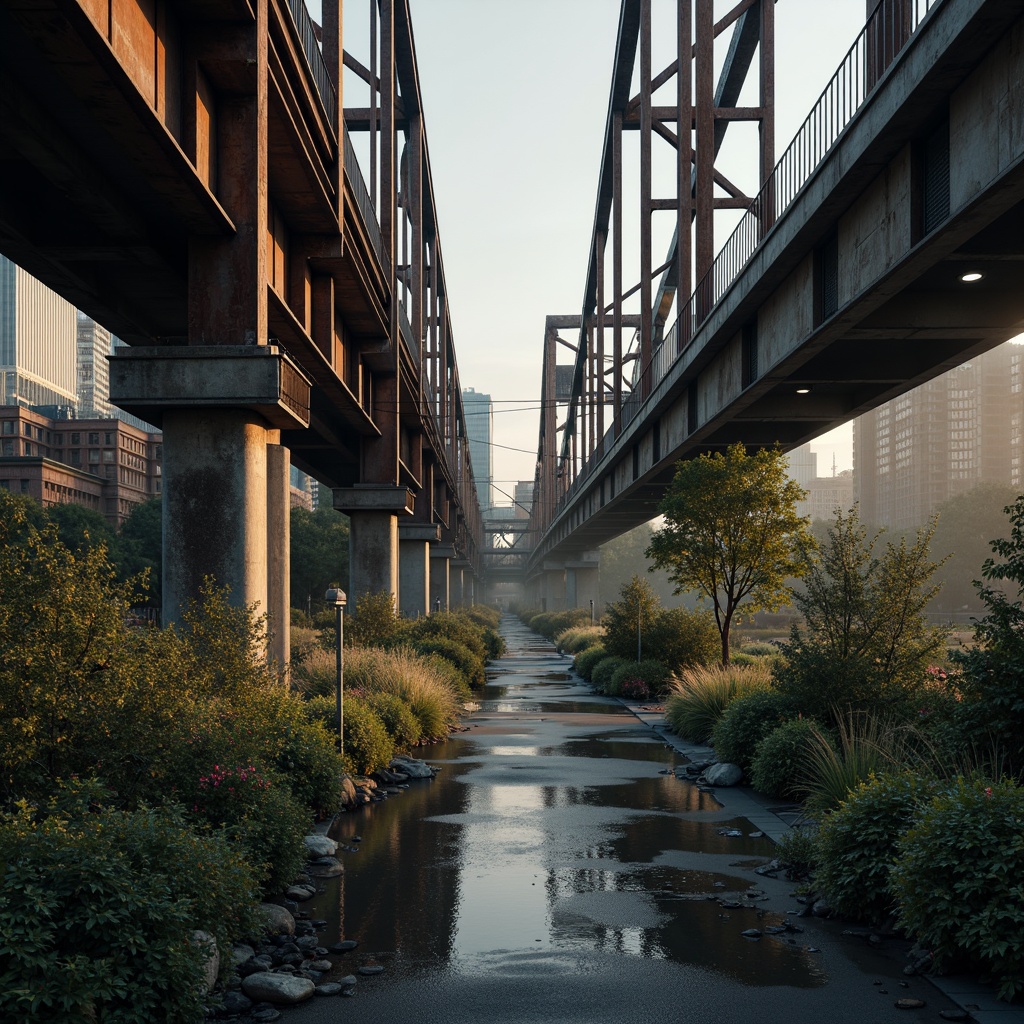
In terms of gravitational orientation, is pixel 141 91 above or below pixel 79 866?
above

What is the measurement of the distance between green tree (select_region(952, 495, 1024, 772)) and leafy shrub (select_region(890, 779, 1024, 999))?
6.57 feet

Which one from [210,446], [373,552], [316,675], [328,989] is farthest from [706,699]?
[373,552]

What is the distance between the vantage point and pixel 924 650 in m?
15.9

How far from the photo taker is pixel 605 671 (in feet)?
107

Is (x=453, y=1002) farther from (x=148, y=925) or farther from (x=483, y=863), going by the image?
(x=483, y=863)

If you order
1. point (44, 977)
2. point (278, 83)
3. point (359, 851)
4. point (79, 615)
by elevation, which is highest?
point (278, 83)

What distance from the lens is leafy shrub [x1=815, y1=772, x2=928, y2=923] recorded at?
28.6 feet

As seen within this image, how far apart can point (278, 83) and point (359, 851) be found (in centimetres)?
947

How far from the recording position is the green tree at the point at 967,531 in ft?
357

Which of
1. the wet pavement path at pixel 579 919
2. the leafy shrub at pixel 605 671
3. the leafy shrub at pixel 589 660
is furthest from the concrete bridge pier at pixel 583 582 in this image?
the wet pavement path at pixel 579 919

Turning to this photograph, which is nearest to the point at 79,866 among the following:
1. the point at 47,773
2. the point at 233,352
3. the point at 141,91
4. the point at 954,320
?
the point at 47,773

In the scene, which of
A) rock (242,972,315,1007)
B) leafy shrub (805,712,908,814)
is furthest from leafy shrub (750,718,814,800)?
rock (242,972,315,1007)

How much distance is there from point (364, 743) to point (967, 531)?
105m

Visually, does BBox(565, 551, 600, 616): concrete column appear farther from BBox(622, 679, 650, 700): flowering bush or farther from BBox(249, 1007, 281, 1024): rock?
BBox(249, 1007, 281, 1024): rock
